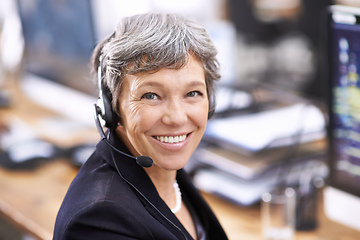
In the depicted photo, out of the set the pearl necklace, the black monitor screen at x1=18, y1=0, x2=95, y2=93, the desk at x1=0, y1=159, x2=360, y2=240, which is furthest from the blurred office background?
the pearl necklace

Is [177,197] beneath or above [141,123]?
beneath

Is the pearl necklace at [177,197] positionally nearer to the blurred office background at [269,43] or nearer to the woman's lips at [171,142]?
the woman's lips at [171,142]

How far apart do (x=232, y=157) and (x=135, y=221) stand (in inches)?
28.7

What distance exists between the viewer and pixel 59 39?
2039 mm

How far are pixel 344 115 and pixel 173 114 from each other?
539 mm

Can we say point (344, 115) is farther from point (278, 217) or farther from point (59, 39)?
point (59, 39)

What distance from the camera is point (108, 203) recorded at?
0.76m

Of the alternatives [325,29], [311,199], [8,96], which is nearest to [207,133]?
[311,199]

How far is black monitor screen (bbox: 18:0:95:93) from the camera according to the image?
1845 mm

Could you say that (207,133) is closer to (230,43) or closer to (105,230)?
(230,43)

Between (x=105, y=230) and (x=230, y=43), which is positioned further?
(x=230, y=43)

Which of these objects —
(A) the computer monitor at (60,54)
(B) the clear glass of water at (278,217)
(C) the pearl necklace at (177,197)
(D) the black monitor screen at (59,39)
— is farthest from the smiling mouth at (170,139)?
(A) the computer monitor at (60,54)

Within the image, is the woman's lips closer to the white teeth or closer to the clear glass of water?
the white teeth

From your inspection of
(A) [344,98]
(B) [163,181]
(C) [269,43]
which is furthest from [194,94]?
(C) [269,43]
